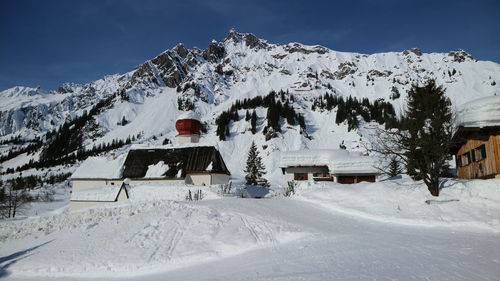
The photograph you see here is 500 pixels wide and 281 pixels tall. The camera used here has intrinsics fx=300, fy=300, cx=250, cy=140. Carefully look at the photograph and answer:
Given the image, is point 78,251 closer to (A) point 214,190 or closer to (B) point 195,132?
(A) point 214,190

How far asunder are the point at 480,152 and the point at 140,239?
67.1 feet

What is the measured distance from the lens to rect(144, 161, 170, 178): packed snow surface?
35.6m

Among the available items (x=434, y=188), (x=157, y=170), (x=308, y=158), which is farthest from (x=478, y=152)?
(x=157, y=170)

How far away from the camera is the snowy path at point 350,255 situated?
7.33 metres

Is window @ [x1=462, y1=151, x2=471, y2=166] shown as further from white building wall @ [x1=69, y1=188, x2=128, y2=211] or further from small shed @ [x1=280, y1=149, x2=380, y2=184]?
white building wall @ [x1=69, y1=188, x2=128, y2=211]

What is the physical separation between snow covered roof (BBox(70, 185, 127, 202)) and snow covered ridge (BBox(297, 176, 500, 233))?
68.0 feet

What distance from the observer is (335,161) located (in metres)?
38.7

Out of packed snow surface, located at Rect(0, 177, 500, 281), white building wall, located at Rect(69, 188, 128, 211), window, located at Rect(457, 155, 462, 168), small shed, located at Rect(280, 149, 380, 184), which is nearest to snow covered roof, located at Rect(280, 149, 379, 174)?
small shed, located at Rect(280, 149, 380, 184)

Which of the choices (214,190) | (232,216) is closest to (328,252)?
(232,216)

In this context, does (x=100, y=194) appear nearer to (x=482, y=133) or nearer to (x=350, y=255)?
(x=350, y=255)

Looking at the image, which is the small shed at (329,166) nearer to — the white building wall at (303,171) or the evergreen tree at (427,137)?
the white building wall at (303,171)

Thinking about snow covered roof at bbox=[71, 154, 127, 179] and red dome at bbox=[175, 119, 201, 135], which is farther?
red dome at bbox=[175, 119, 201, 135]

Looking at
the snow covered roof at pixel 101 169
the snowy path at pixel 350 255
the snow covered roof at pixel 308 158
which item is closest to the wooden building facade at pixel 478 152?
the snowy path at pixel 350 255

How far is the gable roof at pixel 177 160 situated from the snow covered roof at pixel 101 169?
63.7 inches
